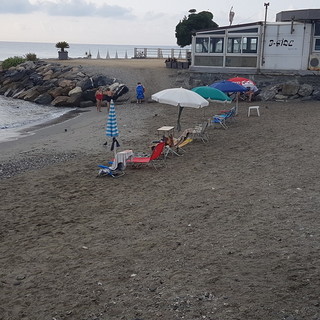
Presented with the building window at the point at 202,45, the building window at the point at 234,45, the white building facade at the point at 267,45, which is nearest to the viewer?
the white building facade at the point at 267,45

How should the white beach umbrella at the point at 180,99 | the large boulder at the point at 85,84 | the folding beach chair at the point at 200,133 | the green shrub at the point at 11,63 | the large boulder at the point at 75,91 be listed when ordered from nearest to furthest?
the white beach umbrella at the point at 180,99 < the folding beach chair at the point at 200,133 < the large boulder at the point at 75,91 < the large boulder at the point at 85,84 < the green shrub at the point at 11,63

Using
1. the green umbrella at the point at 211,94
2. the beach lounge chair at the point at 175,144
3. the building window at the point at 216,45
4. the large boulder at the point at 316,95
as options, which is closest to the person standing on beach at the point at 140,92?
the building window at the point at 216,45

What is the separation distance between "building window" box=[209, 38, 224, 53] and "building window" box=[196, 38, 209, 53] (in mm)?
374

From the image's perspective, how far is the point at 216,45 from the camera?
1096 inches

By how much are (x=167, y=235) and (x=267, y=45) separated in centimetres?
2188

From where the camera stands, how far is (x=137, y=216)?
827 centimetres

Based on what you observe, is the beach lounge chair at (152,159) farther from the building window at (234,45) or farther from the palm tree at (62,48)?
the palm tree at (62,48)

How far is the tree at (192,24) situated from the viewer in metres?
36.6

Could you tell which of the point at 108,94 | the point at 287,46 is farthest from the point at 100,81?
the point at 287,46

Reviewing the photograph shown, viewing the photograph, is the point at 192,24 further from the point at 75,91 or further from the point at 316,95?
the point at 316,95

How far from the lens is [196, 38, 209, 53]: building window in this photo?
1110 inches

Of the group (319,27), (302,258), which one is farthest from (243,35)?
(302,258)

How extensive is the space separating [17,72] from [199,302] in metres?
35.9

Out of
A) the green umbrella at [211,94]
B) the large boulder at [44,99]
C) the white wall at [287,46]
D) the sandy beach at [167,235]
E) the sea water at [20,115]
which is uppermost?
the white wall at [287,46]
